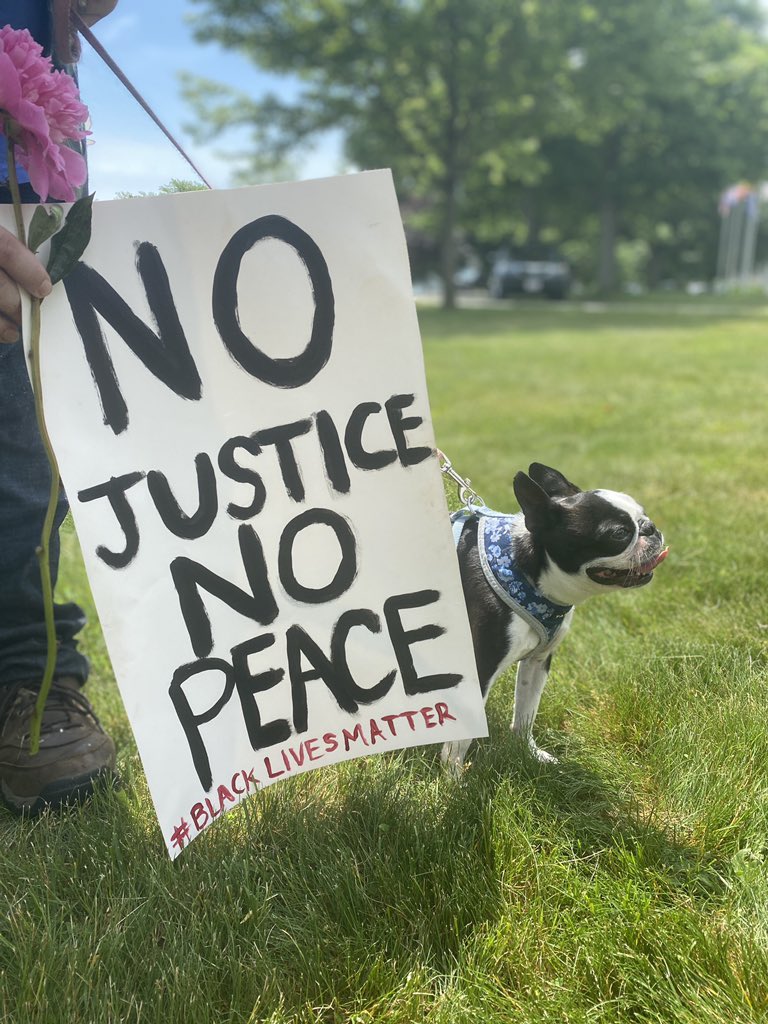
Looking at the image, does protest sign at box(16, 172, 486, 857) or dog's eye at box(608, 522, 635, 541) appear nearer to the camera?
protest sign at box(16, 172, 486, 857)

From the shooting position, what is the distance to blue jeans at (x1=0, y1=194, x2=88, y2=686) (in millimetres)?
1839

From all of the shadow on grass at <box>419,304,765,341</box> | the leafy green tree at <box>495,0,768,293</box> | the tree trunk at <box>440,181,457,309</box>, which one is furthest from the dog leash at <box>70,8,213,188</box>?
the leafy green tree at <box>495,0,768,293</box>

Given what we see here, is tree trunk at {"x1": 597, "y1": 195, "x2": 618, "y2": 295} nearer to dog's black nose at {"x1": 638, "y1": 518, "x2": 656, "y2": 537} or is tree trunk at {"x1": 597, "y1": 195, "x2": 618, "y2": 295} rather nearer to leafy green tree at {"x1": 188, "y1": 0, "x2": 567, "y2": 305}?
leafy green tree at {"x1": 188, "y1": 0, "x2": 567, "y2": 305}

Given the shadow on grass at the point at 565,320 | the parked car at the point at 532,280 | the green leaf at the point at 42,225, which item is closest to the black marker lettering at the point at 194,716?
the green leaf at the point at 42,225

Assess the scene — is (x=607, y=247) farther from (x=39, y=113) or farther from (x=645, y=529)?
(x=39, y=113)

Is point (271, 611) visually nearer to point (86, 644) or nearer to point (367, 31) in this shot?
point (86, 644)

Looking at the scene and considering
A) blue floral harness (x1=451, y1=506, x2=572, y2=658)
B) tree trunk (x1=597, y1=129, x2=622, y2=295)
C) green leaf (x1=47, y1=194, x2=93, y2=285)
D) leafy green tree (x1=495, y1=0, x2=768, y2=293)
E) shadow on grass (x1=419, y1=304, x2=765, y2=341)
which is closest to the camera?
green leaf (x1=47, y1=194, x2=93, y2=285)

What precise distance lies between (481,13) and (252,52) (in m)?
5.65

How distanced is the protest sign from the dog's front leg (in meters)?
0.23

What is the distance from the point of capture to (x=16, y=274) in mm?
1355

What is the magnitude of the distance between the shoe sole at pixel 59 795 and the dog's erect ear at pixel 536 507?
99 cm

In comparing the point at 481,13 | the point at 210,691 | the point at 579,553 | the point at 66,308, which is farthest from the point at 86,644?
the point at 481,13

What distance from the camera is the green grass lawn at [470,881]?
1200 millimetres

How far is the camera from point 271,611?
1.55m
